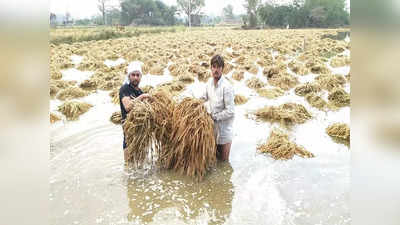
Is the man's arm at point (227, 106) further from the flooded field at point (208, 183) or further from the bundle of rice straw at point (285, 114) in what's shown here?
the bundle of rice straw at point (285, 114)

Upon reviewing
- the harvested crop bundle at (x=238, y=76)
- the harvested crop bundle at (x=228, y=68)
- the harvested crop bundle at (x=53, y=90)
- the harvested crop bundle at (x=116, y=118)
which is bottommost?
Answer: the harvested crop bundle at (x=116, y=118)

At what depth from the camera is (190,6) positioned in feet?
72.4

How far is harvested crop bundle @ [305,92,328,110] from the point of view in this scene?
22.1 feet

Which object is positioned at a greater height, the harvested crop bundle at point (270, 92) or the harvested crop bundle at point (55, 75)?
the harvested crop bundle at point (55, 75)

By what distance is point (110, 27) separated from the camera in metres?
24.6

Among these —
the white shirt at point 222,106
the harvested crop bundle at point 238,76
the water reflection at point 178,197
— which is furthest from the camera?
the harvested crop bundle at point 238,76

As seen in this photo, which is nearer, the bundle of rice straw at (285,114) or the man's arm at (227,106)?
the man's arm at (227,106)

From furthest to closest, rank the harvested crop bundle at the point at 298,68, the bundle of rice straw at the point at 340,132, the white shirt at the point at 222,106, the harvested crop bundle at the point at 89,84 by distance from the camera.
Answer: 1. the harvested crop bundle at the point at 298,68
2. the harvested crop bundle at the point at 89,84
3. the bundle of rice straw at the point at 340,132
4. the white shirt at the point at 222,106

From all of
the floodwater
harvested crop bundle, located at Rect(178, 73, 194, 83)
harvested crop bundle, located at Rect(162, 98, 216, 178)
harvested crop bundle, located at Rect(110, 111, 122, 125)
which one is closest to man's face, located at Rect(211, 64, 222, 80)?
harvested crop bundle, located at Rect(162, 98, 216, 178)

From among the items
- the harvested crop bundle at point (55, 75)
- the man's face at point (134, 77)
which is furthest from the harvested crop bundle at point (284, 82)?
the harvested crop bundle at point (55, 75)

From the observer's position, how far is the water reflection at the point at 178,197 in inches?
113

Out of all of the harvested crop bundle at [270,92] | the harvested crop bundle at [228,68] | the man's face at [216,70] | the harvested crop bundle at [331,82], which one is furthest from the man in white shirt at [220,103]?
the harvested crop bundle at [228,68]

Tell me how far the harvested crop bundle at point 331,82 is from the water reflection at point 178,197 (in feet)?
17.6
